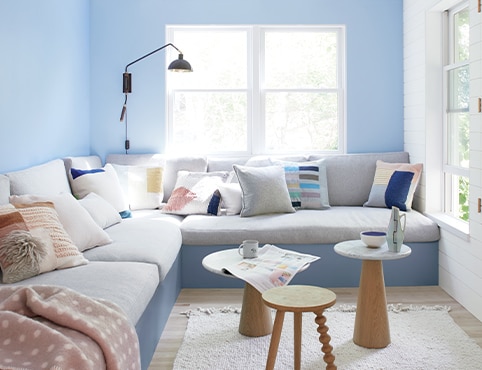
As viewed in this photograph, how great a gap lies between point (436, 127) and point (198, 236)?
208 centimetres

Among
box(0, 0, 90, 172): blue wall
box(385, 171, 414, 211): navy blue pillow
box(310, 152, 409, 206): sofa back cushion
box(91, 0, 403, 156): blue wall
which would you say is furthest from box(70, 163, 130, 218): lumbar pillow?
box(385, 171, 414, 211): navy blue pillow

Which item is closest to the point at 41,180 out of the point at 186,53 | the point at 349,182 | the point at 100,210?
the point at 100,210

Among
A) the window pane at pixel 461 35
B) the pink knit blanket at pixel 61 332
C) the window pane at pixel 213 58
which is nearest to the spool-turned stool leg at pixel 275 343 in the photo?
the pink knit blanket at pixel 61 332

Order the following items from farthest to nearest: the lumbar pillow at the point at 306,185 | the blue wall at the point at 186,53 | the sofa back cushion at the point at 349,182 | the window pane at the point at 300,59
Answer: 1. the window pane at the point at 300,59
2. the blue wall at the point at 186,53
3. the sofa back cushion at the point at 349,182
4. the lumbar pillow at the point at 306,185

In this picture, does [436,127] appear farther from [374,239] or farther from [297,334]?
[297,334]

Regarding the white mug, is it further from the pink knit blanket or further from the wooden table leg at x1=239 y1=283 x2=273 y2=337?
the pink knit blanket

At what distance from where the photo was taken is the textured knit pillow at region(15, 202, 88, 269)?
266 cm

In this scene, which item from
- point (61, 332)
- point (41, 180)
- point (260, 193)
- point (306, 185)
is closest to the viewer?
point (61, 332)

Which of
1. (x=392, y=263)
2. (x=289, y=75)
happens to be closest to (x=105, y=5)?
(x=289, y=75)

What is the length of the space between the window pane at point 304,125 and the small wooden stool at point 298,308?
9.39ft

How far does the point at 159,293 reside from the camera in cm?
323

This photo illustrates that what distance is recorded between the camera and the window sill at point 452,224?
3766 millimetres

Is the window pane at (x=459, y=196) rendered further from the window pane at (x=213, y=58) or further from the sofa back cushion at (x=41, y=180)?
the sofa back cushion at (x=41, y=180)

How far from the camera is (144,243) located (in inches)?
131
